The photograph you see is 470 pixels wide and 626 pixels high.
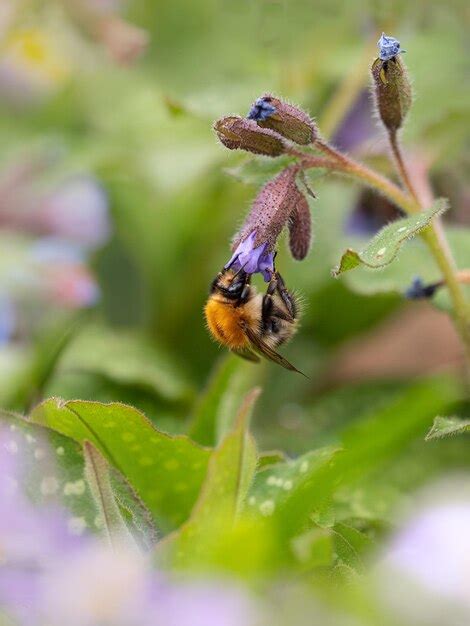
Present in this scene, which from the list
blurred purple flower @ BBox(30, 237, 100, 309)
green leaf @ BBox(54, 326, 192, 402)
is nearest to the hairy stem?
green leaf @ BBox(54, 326, 192, 402)

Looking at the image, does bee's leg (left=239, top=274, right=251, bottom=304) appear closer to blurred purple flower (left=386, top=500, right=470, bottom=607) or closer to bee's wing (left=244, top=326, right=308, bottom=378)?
bee's wing (left=244, top=326, right=308, bottom=378)

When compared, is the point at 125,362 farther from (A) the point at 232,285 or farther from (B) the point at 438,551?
(B) the point at 438,551

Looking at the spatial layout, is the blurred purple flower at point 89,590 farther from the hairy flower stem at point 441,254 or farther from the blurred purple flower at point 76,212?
the blurred purple flower at point 76,212

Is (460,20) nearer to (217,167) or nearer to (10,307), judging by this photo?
(217,167)

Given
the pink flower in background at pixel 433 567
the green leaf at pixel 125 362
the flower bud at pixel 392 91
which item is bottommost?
the pink flower in background at pixel 433 567

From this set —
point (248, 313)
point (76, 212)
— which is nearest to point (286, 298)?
point (248, 313)

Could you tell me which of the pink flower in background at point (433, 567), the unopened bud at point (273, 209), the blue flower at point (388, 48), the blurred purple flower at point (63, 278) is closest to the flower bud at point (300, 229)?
the unopened bud at point (273, 209)
